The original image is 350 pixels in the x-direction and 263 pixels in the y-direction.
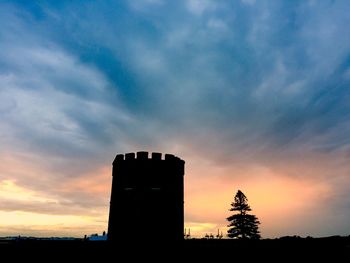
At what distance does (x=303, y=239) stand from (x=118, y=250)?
6.62m

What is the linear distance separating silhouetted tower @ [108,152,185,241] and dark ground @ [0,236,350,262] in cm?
354

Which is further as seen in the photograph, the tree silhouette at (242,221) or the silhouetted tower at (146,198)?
the tree silhouette at (242,221)

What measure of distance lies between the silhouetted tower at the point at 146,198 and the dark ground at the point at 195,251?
3.54m

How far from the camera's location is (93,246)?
35.9ft

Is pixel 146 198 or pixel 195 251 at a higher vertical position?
pixel 146 198

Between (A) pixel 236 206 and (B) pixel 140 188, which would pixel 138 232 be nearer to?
(B) pixel 140 188

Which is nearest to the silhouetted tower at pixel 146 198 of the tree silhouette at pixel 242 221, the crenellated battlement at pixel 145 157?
the crenellated battlement at pixel 145 157

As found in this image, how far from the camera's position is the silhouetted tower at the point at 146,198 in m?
14.7

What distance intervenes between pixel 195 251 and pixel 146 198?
15.4ft

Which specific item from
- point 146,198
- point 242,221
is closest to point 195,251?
point 146,198

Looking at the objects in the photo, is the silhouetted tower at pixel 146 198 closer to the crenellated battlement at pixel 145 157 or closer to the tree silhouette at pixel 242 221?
the crenellated battlement at pixel 145 157

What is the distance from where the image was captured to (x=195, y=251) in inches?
430

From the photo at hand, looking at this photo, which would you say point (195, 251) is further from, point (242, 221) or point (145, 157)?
point (242, 221)

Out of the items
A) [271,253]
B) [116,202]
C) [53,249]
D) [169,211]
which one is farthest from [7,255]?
[271,253]
